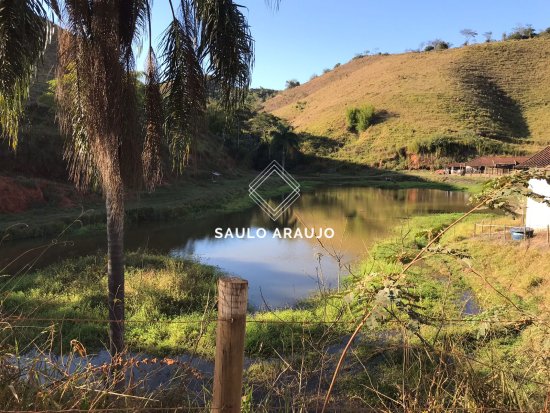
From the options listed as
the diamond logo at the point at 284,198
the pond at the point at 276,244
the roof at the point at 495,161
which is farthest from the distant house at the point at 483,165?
the diamond logo at the point at 284,198

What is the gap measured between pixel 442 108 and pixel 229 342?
7465 cm

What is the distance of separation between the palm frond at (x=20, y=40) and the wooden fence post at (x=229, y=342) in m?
4.03

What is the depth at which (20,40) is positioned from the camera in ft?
15.2

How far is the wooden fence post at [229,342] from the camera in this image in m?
2.00

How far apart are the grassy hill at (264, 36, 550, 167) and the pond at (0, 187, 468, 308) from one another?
28531mm

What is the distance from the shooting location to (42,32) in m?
4.72

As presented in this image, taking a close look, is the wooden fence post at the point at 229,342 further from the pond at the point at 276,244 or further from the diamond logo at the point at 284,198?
the diamond logo at the point at 284,198

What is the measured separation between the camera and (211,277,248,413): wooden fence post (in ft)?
6.55

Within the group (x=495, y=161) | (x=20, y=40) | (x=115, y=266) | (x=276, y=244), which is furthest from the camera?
(x=495, y=161)

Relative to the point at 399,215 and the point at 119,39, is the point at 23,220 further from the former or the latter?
the point at 399,215

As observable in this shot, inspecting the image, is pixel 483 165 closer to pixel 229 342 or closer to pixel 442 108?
pixel 442 108

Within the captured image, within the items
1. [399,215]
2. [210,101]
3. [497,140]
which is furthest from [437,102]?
[210,101]

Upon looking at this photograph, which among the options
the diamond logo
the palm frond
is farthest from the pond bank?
the palm frond

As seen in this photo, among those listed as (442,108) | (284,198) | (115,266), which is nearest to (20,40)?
(115,266)
